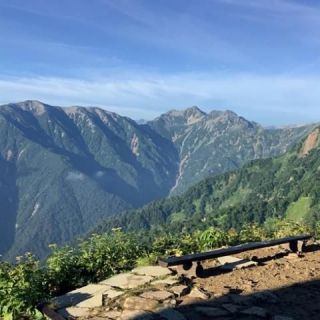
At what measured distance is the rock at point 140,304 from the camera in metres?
8.66

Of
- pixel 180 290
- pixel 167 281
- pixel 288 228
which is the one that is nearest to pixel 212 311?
pixel 180 290

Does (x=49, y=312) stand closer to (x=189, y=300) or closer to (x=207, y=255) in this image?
(x=189, y=300)

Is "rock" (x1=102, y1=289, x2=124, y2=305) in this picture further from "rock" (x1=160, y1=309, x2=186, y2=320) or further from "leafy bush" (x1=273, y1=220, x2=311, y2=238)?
"leafy bush" (x1=273, y1=220, x2=311, y2=238)

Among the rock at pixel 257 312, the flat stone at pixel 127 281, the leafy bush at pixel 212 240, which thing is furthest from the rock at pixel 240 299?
the leafy bush at pixel 212 240

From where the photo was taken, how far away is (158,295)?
9281 millimetres

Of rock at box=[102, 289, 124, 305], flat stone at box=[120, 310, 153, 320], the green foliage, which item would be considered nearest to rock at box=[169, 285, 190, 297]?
rock at box=[102, 289, 124, 305]

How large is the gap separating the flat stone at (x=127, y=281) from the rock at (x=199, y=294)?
1096mm

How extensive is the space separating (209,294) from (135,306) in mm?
1485

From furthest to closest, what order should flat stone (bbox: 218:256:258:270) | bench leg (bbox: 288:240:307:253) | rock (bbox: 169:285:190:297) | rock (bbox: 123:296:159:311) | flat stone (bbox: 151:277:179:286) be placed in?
bench leg (bbox: 288:240:307:253) → flat stone (bbox: 218:256:258:270) → flat stone (bbox: 151:277:179:286) → rock (bbox: 169:285:190:297) → rock (bbox: 123:296:159:311)

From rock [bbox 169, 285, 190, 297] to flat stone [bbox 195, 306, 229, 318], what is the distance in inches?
30.6

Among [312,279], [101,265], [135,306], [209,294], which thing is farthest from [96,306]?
[312,279]

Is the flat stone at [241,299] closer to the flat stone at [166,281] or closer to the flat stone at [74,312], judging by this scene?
the flat stone at [166,281]

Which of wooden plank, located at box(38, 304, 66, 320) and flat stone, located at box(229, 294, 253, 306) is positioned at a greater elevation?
flat stone, located at box(229, 294, 253, 306)

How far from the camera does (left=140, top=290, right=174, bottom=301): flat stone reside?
9.11m
